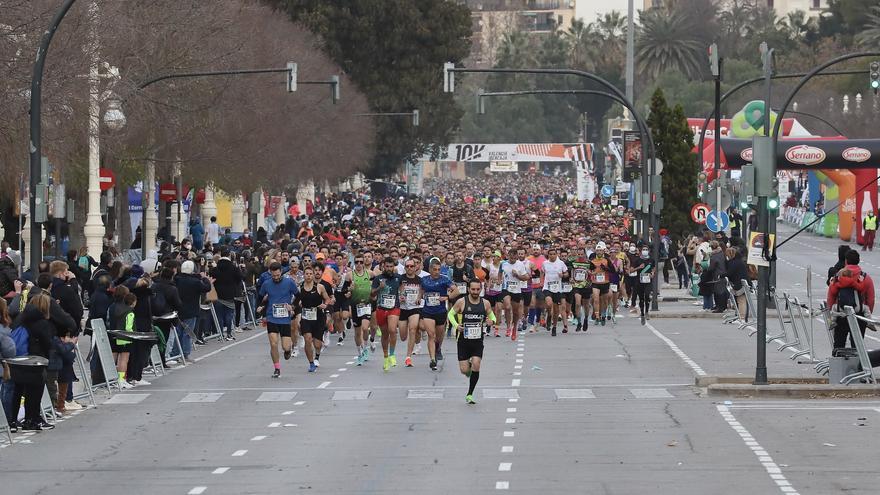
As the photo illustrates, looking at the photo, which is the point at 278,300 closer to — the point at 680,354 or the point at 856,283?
the point at 680,354

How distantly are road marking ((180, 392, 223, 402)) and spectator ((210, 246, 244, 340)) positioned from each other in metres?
10.3

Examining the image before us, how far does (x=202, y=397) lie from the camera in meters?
23.2

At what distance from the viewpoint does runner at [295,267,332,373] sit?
1069 inches

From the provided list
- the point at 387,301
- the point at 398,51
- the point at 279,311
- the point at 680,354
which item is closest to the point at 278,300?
the point at 279,311

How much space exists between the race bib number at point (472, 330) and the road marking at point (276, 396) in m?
2.38

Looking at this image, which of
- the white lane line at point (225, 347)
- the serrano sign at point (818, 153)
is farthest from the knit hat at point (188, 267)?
the serrano sign at point (818, 153)

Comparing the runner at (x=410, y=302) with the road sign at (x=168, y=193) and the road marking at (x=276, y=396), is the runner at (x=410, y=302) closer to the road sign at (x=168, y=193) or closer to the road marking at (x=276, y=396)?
the road marking at (x=276, y=396)

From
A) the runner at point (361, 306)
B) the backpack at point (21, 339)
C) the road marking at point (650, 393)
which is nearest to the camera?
the backpack at point (21, 339)

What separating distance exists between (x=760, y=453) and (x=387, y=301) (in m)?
11.3

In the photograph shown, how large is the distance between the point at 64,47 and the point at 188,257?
14.5ft

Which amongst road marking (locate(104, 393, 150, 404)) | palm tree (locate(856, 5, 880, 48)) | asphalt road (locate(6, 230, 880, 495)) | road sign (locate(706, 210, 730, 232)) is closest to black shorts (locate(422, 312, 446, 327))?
asphalt road (locate(6, 230, 880, 495))

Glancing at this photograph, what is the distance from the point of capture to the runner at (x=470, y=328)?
72.8 feet

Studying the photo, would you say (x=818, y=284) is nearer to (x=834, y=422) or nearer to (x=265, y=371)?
(x=265, y=371)

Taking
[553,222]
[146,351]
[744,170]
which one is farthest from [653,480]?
[553,222]
